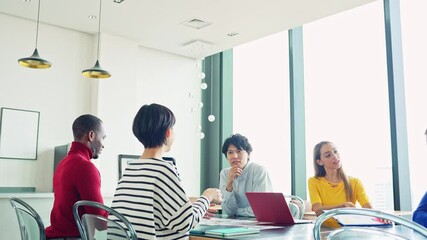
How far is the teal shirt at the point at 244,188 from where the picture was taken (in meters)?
2.91

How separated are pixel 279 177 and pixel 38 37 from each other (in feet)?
10.7

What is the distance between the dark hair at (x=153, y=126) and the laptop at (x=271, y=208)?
747 millimetres

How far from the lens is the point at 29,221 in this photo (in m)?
1.90

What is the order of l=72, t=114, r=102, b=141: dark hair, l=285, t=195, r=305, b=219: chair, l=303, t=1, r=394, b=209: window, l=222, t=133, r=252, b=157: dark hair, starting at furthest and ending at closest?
l=303, t=1, r=394, b=209: window
l=222, t=133, r=252, b=157: dark hair
l=285, t=195, r=305, b=219: chair
l=72, t=114, r=102, b=141: dark hair

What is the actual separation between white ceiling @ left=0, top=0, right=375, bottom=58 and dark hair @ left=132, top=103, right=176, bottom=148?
2.56m

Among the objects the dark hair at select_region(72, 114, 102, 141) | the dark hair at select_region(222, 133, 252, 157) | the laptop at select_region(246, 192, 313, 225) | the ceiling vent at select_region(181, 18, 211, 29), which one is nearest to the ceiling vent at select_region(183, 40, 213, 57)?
the ceiling vent at select_region(181, 18, 211, 29)

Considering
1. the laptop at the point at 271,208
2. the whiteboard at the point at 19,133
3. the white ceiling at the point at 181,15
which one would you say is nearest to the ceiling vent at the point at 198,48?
the white ceiling at the point at 181,15

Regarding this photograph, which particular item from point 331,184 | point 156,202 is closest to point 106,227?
point 156,202

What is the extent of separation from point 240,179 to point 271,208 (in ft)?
2.89

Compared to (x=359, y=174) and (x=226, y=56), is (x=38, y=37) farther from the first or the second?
(x=359, y=174)

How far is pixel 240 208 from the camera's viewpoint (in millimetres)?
2959

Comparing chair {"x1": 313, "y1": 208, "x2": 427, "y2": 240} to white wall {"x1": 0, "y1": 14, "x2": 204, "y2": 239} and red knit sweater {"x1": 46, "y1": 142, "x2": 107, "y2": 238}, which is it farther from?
white wall {"x1": 0, "y1": 14, "x2": 204, "y2": 239}

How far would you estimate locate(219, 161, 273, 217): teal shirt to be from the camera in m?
2.91

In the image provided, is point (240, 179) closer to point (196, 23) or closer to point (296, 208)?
point (296, 208)
